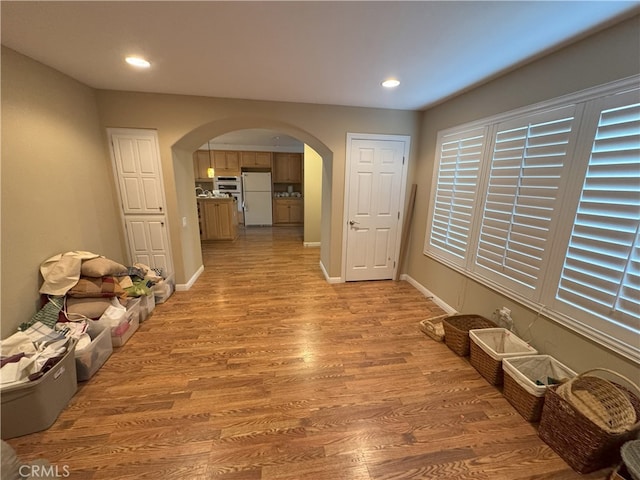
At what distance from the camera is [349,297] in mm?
3297

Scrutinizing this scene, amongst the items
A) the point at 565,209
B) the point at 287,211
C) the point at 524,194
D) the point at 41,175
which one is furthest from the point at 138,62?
the point at 287,211

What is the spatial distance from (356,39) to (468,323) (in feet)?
8.47

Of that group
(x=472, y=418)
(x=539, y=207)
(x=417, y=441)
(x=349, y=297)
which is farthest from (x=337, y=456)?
(x=539, y=207)

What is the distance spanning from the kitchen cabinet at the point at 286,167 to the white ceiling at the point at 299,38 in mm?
5694

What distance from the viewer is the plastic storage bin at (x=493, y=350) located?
6.08 ft

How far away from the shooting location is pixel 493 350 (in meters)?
1.93

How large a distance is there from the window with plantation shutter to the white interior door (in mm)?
1013

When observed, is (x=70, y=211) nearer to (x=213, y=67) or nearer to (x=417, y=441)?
(x=213, y=67)

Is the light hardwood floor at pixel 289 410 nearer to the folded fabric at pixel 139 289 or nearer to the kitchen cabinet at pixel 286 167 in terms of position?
the folded fabric at pixel 139 289

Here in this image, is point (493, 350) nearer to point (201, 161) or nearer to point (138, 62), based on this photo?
point (138, 62)

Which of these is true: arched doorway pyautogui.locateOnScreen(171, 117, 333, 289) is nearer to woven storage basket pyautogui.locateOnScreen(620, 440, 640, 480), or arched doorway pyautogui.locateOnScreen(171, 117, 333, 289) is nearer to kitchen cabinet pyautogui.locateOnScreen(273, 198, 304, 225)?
woven storage basket pyautogui.locateOnScreen(620, 440, 640, 480)

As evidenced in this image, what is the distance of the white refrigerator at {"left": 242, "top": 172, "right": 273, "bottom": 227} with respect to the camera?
7.89 metres

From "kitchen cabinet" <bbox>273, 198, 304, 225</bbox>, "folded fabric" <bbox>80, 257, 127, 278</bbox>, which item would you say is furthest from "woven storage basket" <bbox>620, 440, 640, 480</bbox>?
"kitchen cabinet" <bbox>273, 198, 304, 225</bbox>

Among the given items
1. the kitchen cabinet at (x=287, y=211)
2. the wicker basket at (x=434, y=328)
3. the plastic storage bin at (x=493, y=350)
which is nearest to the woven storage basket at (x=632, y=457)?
the plastic storage bin at (x=493, y=350)
